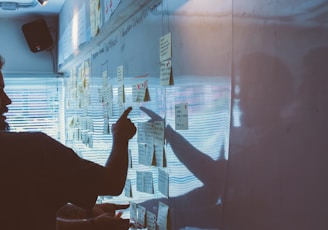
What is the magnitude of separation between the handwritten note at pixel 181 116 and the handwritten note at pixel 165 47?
0.17 meters

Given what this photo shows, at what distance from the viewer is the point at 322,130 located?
74 centimetres

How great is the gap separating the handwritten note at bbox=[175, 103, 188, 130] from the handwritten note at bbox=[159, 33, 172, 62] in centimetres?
17

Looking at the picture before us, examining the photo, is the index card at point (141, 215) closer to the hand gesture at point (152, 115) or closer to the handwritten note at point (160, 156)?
the handwritten note at point (160, 156)

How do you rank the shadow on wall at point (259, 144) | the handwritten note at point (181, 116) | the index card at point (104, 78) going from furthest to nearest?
the index card at point (104, 78) → the handwritten note at point (181, 116) → the shadow on wall at point (259, 144)

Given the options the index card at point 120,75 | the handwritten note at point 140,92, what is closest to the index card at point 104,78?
the index card at point 120,75

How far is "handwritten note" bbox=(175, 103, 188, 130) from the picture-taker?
1.31 m

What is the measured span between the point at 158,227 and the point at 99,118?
0.99 m

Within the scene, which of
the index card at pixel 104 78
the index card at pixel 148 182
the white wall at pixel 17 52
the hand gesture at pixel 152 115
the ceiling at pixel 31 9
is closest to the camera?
the hand gesture at pixel 152 115

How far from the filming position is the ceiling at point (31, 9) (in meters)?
3.76

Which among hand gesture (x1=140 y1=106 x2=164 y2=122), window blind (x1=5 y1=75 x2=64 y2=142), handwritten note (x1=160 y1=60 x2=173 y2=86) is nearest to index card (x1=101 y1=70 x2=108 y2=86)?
hand gesture (x1=140 y1=106 x2=164 y2=122)

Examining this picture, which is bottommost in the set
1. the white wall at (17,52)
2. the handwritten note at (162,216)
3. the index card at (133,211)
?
→ the index card at (133,211)

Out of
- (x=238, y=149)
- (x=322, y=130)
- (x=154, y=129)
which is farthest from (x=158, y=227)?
(x=322, y=130)

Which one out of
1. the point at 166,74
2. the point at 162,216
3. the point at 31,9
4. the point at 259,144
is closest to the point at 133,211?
the point at 162,216

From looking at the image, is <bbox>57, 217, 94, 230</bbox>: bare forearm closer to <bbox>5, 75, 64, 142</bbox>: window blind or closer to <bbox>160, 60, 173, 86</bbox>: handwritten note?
<bbox>160, 60, 173, 86</bbox>: handwritten note
